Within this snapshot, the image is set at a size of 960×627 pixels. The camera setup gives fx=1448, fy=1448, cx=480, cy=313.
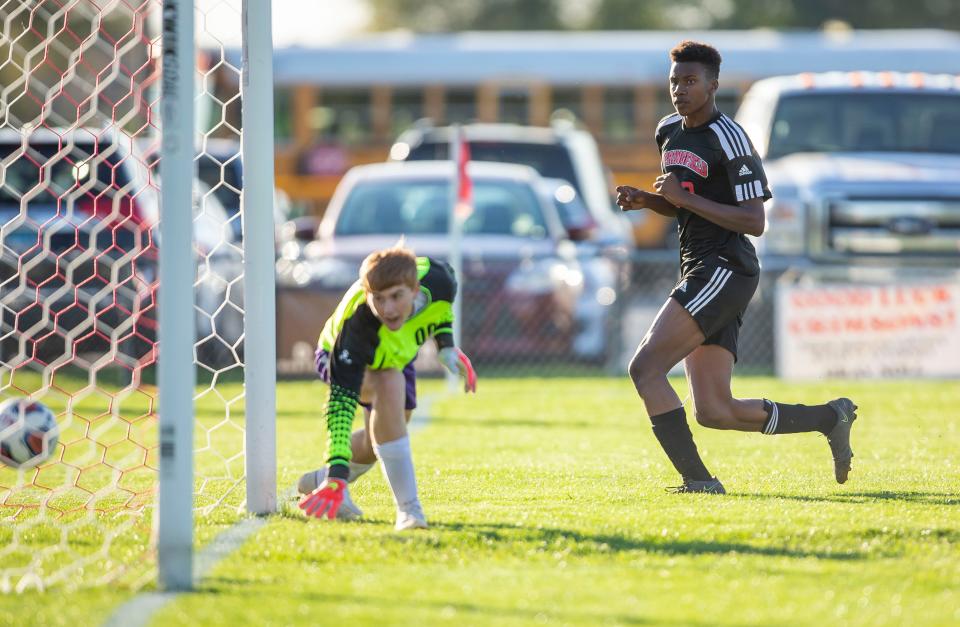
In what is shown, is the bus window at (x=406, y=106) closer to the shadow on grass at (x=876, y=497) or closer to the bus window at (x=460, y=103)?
the bus window at (x=460, y=103)

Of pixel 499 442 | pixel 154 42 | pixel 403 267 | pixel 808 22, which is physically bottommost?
pixel 499 442

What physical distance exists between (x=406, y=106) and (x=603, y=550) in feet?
65.5

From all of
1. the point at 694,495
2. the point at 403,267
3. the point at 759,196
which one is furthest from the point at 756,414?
the point at 403,267

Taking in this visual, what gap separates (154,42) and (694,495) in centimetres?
320

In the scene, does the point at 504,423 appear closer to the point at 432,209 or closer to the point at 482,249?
the point at 482,249

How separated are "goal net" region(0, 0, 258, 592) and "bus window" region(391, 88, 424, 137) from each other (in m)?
7.76

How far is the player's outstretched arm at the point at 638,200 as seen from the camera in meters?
6.03

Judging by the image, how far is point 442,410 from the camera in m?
10.6

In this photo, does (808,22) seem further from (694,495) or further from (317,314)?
(694,495)

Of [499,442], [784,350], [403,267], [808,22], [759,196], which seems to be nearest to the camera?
[403,267]

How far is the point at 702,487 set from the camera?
6215 mm

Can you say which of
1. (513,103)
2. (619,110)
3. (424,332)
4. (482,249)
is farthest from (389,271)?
(619,110)

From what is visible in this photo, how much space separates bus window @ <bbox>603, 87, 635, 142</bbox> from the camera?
79.6 feet

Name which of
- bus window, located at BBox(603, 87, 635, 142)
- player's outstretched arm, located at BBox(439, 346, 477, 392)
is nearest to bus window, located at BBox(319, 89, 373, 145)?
bus window, located at BBox(603, 87, 635, 142)
